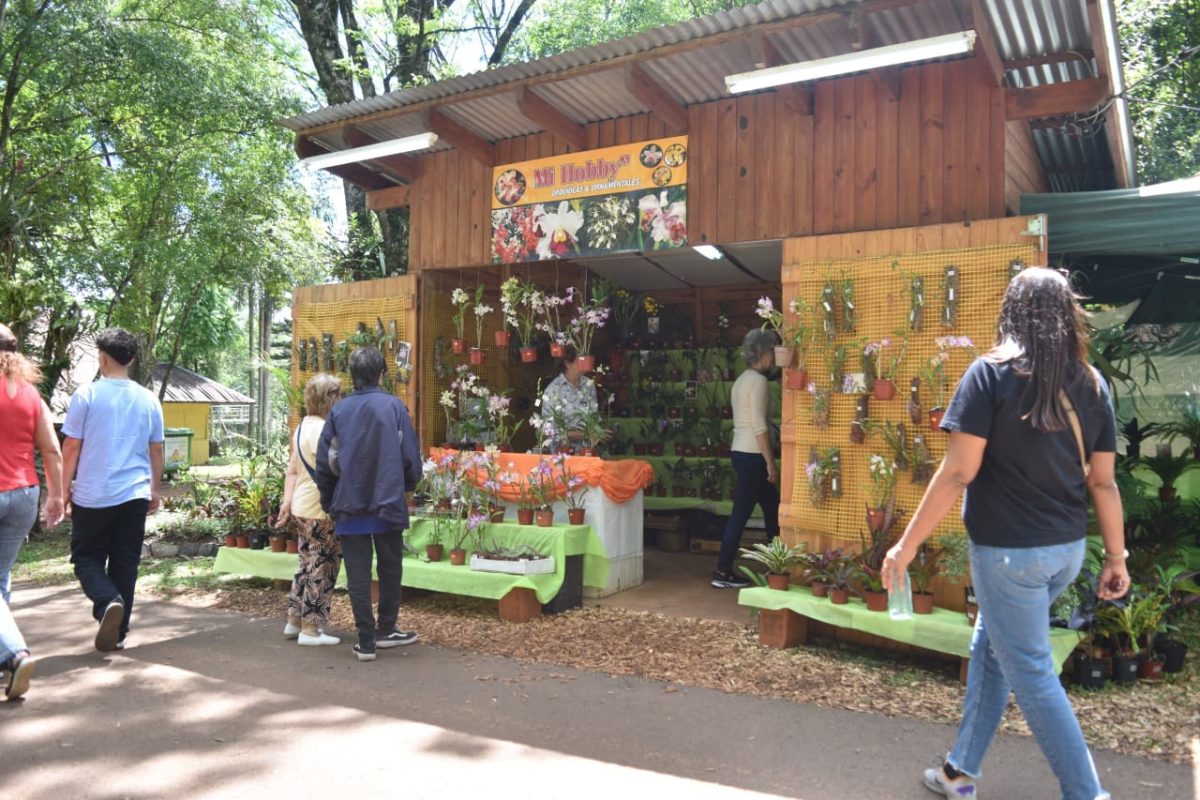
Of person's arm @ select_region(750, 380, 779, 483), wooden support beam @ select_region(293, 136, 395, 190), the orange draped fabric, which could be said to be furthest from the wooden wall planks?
wooden support beam @ select_region(293, 136, 395, 190)

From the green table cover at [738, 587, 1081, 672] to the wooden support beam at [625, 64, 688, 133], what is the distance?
332 cm

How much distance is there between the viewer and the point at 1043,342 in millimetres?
2619

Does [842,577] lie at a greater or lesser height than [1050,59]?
lesser

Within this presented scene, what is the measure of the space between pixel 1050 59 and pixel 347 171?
568 cm

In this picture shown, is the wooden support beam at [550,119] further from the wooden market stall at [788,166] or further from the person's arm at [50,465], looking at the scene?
the person's arm at [50,465]

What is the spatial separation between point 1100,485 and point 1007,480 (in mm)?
337

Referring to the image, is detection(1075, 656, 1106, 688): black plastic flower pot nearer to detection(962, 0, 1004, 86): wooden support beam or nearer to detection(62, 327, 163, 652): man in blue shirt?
detection(962, 0, 1004, 86): wooden support beam

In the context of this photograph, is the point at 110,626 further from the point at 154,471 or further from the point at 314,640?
the point at 314,640

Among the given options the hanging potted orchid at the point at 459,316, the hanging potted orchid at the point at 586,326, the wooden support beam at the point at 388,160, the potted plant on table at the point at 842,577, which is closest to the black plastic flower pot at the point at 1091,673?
the potted plant on table at the point at 842,577

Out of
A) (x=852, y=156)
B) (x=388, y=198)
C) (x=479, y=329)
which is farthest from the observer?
(x=388, y=198)

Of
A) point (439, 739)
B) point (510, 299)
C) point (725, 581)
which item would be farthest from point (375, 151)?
point (439, 739)

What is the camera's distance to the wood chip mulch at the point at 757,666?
3.73m

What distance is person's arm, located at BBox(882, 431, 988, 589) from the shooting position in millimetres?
2602

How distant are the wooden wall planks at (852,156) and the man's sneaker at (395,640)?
10.9 ft
